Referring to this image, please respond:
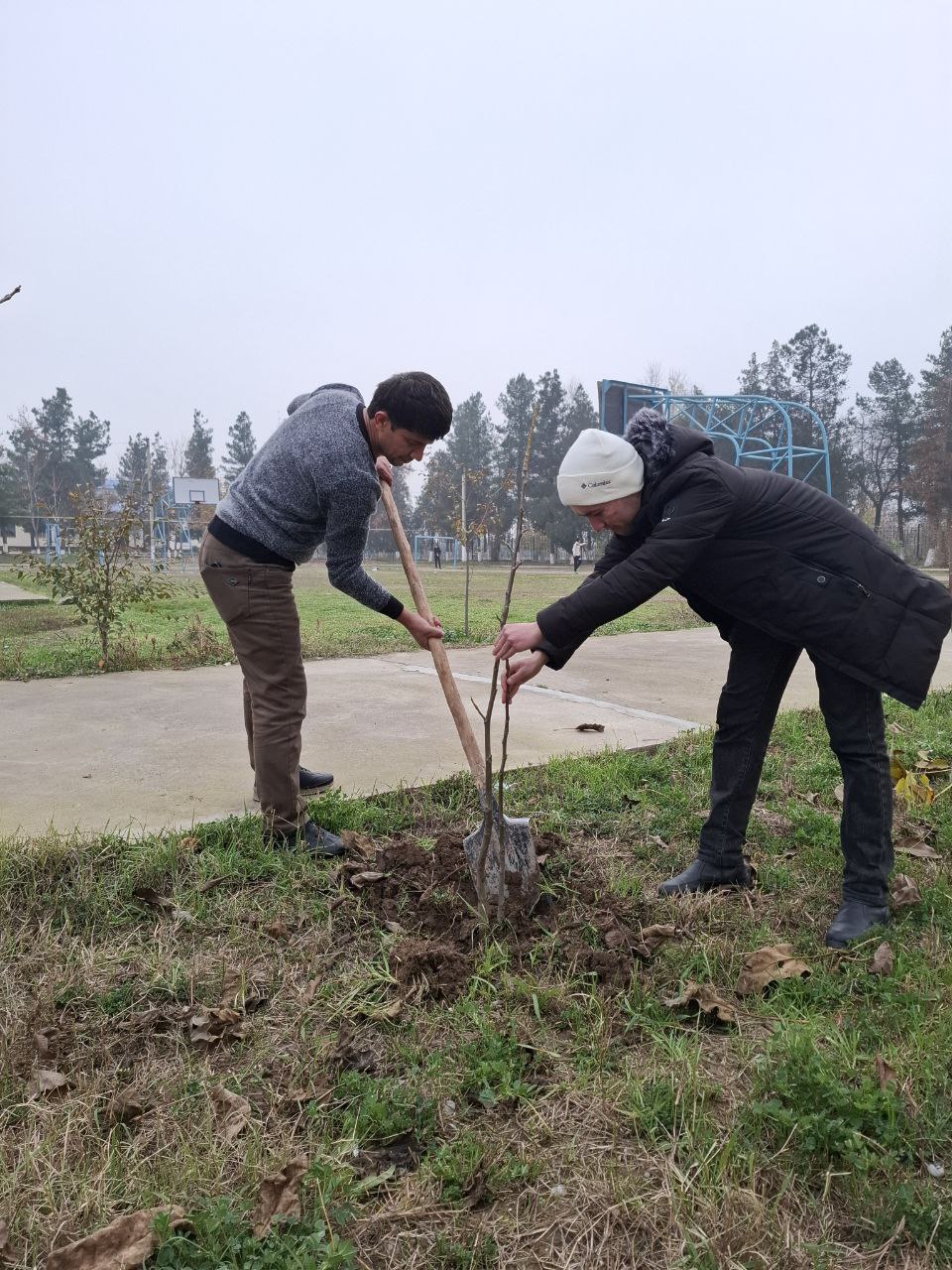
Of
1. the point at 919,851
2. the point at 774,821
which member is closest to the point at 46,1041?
the point at 774,821

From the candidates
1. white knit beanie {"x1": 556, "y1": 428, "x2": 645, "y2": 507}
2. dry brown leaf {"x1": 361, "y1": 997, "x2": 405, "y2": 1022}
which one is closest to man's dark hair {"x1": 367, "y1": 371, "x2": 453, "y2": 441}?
white knit beanie {"x1": 556, "y1": 428, "x2": 645, "y2": 507}

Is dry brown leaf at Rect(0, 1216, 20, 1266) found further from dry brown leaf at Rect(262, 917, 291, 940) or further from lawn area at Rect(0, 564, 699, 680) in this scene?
lawn area at Rect(0, 564, 699, 680)

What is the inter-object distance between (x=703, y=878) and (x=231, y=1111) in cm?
157

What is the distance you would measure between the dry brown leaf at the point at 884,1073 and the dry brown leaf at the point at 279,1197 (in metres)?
1.12

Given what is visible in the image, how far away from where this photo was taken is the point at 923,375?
47.1 meters

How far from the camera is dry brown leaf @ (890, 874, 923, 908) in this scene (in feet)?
8.38

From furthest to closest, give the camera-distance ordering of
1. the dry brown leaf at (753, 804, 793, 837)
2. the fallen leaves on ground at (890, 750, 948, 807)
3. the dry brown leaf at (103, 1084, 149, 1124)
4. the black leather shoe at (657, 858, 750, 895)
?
the fallen leaves on ground at (890, 750, 948, 807) < the dry brown leaf at (753, 804, 793, 837) < the black leather shoe at (657, 858, 750, 895) < the dry brown leaf at (103, 1084, 149, 1124)

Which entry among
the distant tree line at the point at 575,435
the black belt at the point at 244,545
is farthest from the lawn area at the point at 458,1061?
the distant tree line at the point at 575,435

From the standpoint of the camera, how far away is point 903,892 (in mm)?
2580

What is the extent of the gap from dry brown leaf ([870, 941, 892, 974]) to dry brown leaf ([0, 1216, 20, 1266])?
1915 mm

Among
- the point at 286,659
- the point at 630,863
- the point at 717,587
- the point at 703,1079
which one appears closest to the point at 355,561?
the point at 286,659

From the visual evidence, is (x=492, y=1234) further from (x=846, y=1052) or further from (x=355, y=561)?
(x=355, y=561)

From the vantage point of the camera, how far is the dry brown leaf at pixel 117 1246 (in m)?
1.35

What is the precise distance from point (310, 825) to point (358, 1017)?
98 centimetres
